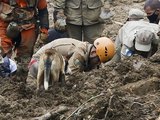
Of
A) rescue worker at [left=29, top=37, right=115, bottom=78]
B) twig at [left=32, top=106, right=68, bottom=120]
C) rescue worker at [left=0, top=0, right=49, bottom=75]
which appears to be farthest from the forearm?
twig at [left=32, top=106, right=68, bottom=120]

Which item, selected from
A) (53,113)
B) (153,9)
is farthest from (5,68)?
(153,9)

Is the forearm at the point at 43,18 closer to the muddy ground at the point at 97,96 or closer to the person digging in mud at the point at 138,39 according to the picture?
the muddy ground at the point at 97,96

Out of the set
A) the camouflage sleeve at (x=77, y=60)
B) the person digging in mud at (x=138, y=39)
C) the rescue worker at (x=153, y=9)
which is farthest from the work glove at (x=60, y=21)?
the rescue worker at (x=153, y=9)

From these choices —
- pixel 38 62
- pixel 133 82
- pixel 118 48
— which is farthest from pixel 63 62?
pixel 118 48

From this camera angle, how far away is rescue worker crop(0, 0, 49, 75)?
9047 mm

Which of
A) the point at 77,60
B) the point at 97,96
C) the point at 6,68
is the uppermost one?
the point at 97,96

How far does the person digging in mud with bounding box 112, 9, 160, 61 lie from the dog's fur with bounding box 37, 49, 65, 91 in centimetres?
185

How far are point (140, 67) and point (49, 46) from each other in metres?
1.44

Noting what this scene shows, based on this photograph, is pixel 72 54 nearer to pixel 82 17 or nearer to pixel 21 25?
pixel 21 25

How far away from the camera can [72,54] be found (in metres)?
8.45

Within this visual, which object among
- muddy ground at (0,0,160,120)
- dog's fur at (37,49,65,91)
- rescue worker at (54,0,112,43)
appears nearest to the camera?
muddy ground at (0,0,160,120)

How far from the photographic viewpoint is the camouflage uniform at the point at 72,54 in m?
8.24

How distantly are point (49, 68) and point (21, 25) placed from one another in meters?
2.02

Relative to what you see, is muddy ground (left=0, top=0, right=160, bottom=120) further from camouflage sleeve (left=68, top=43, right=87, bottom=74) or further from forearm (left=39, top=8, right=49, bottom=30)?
forearm (left=39, top=8, right=49, bottom=30)
